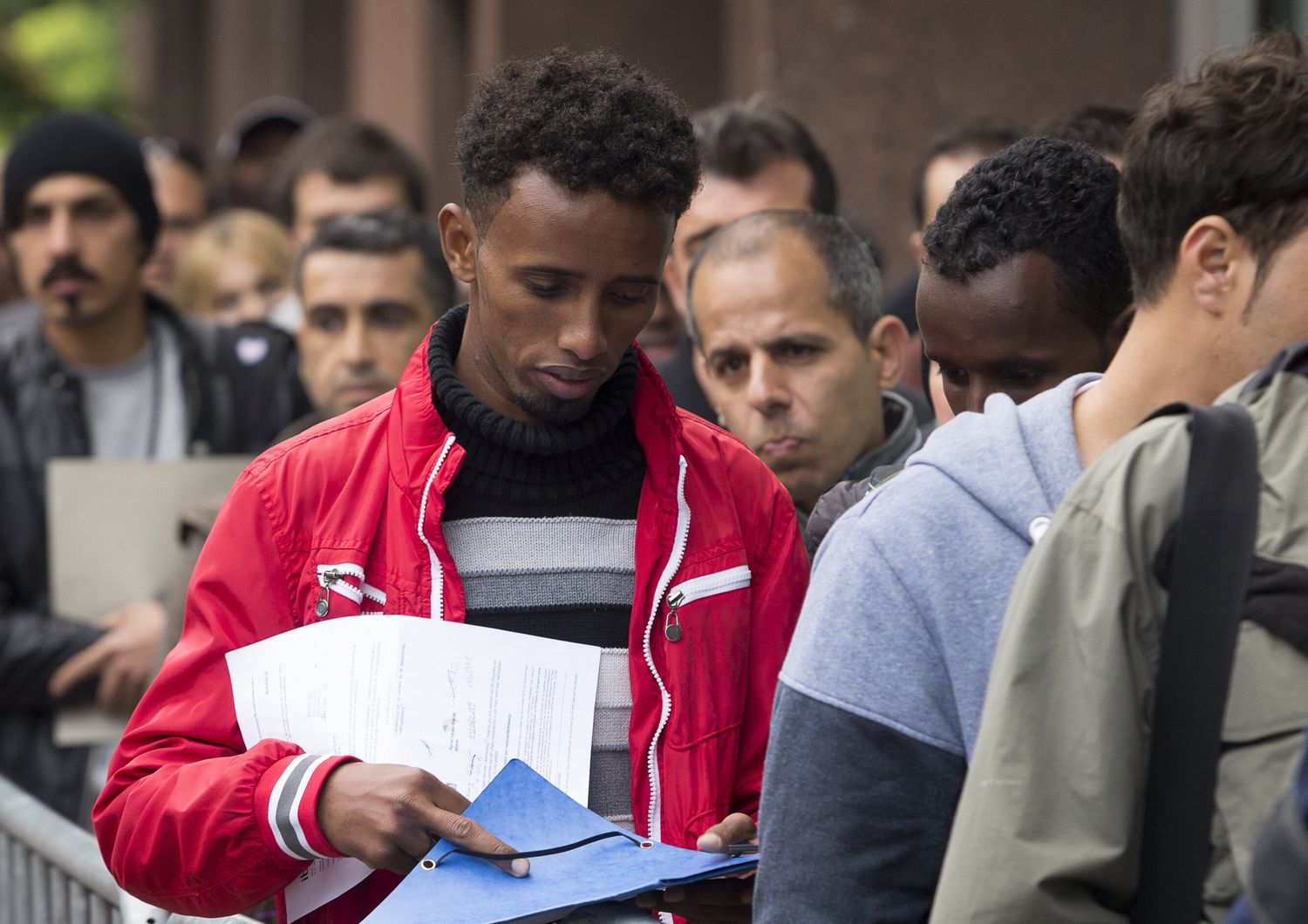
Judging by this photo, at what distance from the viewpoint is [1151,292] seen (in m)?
1.88

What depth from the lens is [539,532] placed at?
243 centimetres

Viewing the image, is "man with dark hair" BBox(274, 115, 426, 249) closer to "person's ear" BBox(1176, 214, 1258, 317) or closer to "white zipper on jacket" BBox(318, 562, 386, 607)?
"white zipper on jacket" BBox(318, 562, 386, 607)

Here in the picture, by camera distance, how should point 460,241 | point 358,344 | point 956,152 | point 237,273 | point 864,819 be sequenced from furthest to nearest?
point 237,273 → point 956,152 → point 358,344 → point 460,241 → point 864,819

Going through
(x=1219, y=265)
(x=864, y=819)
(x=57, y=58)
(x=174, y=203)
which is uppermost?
(x=57, y=58)

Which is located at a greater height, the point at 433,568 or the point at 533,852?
the point at 433,568

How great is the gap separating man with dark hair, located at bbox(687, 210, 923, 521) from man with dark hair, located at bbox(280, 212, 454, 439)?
134 cm

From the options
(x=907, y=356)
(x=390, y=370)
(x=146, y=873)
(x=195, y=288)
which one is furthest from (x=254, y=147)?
(x=146, y=873)

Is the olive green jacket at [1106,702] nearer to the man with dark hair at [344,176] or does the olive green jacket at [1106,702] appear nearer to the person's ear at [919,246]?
the person's ear at [919,246]

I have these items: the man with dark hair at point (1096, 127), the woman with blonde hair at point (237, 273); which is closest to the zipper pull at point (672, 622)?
the man with dark hair at point (1096, 127)

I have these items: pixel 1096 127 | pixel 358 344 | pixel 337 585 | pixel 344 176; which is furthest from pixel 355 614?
pixel 344 176

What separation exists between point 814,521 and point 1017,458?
676 millimetres

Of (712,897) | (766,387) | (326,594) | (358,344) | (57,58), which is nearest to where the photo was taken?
(712,897)

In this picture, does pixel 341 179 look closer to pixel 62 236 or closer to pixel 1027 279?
pixel 62 236

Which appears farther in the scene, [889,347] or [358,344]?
[358,344]
